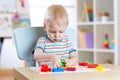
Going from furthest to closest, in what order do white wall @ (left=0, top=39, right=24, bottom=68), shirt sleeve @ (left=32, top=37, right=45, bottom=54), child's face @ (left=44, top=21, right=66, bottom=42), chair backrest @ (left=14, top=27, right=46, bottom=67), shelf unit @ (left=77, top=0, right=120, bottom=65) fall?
white wall @ (left=0, top=39, right=24, bottom=68)
shelf unit @ (left=77, top=0, right=120, bottom=65)
chair backrest @ (left=14, top=27, right=46, bottom=67)
shirt sleeve @ (left=32, top=37, right=45, bottom=54)
child's face @ (left=44, top=21, right=66, bottom=42)

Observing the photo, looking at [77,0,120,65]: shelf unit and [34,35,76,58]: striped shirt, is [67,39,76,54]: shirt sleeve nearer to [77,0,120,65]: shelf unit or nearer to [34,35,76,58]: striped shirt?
[34,35,76,58]: striped shirt

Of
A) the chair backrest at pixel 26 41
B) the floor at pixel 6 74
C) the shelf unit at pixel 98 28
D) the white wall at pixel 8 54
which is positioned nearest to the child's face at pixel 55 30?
the chair backrest at pixel 26 41

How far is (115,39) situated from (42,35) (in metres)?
1.39

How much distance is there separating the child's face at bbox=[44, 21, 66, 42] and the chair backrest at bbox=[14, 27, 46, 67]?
0.21 meters

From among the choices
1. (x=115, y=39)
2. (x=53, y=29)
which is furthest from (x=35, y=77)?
(x=115, y=39)

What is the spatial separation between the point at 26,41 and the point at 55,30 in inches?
12.3

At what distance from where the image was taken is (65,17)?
152 centimetres

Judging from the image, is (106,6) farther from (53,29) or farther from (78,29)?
(53,29)

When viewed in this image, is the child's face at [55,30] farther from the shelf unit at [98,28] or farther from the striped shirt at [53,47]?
the shelf unit at [98,28]

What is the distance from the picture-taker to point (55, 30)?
151cm

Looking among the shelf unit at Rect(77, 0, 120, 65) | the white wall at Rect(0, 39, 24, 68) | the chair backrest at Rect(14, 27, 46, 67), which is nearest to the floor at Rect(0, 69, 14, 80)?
the white wall at Rect(0, 39, 24, 68)

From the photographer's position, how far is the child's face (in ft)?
4.91

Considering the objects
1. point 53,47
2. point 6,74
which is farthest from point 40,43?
point 6,74

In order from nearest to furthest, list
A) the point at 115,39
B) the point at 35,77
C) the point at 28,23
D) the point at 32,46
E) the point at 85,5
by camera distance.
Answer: the point at 35,77 < the point at 32,46 < the point at 115,39 < the point at 85,5 < the point at 28,23
